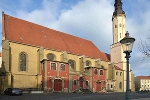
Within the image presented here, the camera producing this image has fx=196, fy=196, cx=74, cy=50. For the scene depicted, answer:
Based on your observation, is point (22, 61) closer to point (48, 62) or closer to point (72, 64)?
point (48, 62)

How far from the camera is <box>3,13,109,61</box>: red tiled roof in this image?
36.4 m

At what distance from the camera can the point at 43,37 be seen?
1617 inches

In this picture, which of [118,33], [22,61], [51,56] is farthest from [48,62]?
[118,33]

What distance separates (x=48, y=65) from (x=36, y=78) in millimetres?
3279

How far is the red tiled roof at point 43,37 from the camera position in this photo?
119ft

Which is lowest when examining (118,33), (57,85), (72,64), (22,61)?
(57,85)

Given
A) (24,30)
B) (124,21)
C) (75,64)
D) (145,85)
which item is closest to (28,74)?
(24,30)

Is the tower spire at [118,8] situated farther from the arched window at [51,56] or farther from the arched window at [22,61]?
the arched window at [22,61]

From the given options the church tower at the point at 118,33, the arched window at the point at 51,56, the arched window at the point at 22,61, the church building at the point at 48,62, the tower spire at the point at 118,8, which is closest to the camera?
the church building at the point at 48,62

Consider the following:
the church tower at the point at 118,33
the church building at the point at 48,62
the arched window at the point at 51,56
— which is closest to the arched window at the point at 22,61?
the church building at the point at 48,62

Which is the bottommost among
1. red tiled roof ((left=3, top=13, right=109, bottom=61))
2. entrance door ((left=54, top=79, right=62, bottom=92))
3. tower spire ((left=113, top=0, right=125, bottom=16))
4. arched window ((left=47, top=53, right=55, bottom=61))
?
entrance door ((left=54, top=79, right=62, bottom=92))

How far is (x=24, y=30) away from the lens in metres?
38.8

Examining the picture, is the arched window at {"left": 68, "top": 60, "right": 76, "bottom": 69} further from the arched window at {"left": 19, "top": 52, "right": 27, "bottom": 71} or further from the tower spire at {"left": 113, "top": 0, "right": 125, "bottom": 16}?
the tower spire at {"left": 113, "top": 0, "right": 125, "bottom": 16}

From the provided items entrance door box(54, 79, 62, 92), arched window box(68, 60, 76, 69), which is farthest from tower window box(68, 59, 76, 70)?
entrance door box(54, 79, 62, 92)
